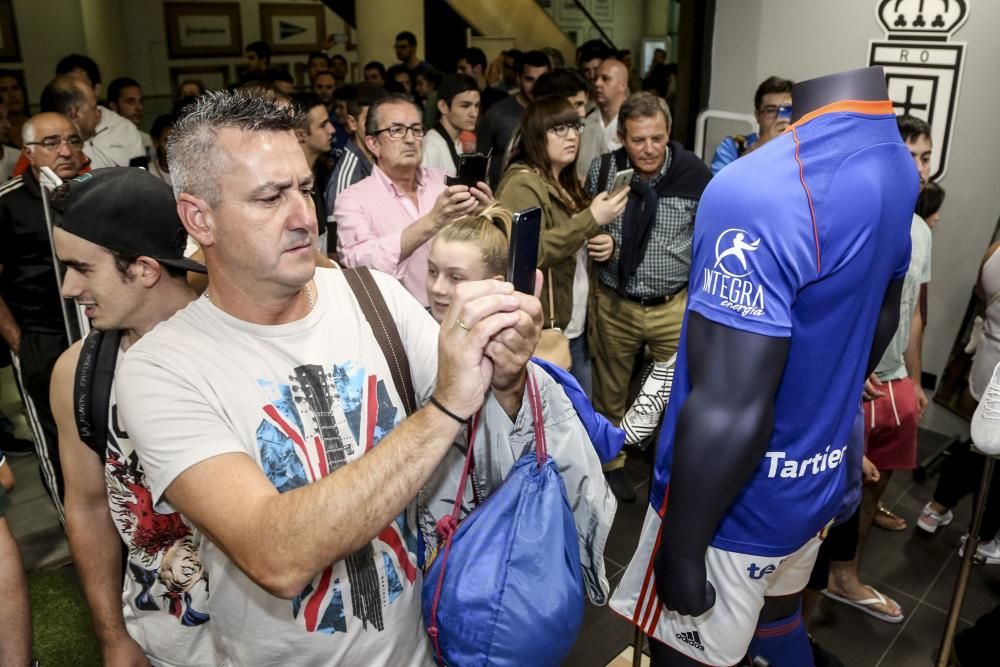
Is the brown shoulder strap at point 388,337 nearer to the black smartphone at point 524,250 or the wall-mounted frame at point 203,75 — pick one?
the black smartphone at point 524,250

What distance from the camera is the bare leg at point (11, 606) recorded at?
A: 57.8 inches

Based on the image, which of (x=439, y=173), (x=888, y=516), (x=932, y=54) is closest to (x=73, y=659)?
(x=439, y=173)

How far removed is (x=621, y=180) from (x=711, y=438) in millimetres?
1787

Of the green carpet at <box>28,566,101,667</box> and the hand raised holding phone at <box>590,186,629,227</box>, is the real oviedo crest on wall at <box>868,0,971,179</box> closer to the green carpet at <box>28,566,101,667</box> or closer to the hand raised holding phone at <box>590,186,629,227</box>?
the hand raised holding phone at <box>590,186,629,227</box>

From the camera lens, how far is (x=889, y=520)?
11.0 feet

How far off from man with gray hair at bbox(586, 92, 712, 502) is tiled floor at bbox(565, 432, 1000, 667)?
2.51 ft

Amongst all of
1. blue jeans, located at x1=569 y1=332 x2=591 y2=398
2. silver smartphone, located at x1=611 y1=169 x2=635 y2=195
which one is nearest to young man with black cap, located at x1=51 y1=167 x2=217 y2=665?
silver smartphone, located at x1=611 y1=169 x2=635 y2=195

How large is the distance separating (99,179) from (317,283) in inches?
23.3

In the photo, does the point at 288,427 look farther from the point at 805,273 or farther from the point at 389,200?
the point at 389,200

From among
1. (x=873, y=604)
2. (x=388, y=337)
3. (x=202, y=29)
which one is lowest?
(x=873, y=604)

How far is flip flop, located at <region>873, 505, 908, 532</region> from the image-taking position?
333 cm

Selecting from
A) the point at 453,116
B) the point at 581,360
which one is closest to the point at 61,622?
the point at 581,360

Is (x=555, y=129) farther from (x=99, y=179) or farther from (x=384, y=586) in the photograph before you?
(x=384, y=586)

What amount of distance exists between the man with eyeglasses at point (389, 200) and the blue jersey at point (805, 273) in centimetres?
151
